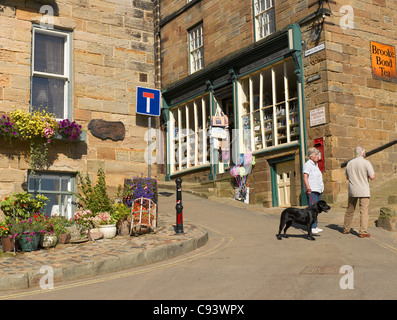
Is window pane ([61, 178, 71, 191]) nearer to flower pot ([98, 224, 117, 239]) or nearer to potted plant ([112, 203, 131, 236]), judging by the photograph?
potted plant ([112, 203, 131, 236])

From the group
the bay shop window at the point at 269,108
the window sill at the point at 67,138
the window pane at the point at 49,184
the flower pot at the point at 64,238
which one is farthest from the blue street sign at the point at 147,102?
the bay shop window at the point at 269,108

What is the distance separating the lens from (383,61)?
1510 cm

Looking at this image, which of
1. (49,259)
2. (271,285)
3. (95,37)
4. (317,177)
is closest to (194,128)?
(95,37)

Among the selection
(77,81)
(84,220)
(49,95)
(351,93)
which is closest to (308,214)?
(84,220)

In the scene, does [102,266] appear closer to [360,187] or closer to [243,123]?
[360,187]

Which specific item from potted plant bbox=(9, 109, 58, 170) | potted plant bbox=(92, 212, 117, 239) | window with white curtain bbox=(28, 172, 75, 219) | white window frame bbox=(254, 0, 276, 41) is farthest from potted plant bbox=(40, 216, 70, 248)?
white window frame bbox=(254, 0, 276, 41)

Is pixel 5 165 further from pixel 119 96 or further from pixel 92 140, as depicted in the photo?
pixel 119 96

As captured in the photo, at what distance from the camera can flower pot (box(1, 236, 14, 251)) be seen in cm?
840

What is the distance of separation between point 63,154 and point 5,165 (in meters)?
1.19

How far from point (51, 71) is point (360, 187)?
6.73m

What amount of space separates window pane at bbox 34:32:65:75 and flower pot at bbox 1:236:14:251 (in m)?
3.89

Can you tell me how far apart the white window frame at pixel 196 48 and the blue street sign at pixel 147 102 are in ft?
26.2

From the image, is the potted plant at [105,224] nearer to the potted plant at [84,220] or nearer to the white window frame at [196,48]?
the potted plant at [84,220]

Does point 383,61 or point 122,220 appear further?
point 383,61
